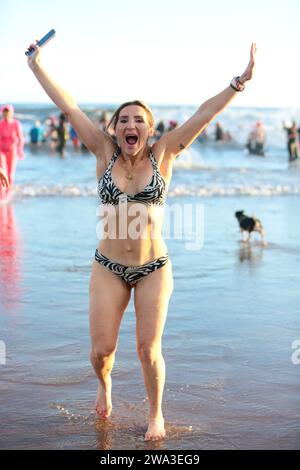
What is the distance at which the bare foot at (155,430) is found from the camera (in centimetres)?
411

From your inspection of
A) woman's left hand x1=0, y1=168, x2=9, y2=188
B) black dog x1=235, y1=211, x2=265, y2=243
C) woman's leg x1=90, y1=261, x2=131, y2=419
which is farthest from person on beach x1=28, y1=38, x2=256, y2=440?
black dog x1=235, y1=211, x2=265, y2=243

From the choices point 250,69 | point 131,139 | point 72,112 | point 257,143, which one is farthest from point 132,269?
point 257,143

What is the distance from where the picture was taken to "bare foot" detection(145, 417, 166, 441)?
162 inches

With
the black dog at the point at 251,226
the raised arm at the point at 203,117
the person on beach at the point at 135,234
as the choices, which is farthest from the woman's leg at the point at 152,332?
the black dog at the point at 251,226

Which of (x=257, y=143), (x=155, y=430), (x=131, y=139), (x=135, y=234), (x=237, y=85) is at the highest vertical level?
(x=257, y=143)

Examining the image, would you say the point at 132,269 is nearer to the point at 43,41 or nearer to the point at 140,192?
the point at 140,192

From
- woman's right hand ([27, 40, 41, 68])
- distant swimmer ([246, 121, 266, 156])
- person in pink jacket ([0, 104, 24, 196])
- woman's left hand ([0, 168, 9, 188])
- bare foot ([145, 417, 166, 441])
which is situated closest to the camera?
bare foot ([145, 417, 166, 441])

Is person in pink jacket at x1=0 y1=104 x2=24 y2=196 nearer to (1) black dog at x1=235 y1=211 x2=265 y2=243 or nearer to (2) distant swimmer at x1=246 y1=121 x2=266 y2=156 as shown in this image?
(1) black dog at x1=235 y1=211 x2=265 y2=243

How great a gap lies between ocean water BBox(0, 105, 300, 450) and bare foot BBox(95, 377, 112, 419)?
51 mm

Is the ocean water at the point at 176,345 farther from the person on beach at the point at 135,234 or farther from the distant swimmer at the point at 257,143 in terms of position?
the distant swimmer at the point at 257,143

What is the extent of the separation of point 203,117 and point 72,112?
785 mm

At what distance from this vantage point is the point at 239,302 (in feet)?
23.5

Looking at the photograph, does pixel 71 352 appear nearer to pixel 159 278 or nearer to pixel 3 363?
pixel 3 363

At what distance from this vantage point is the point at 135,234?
13.9 ft
